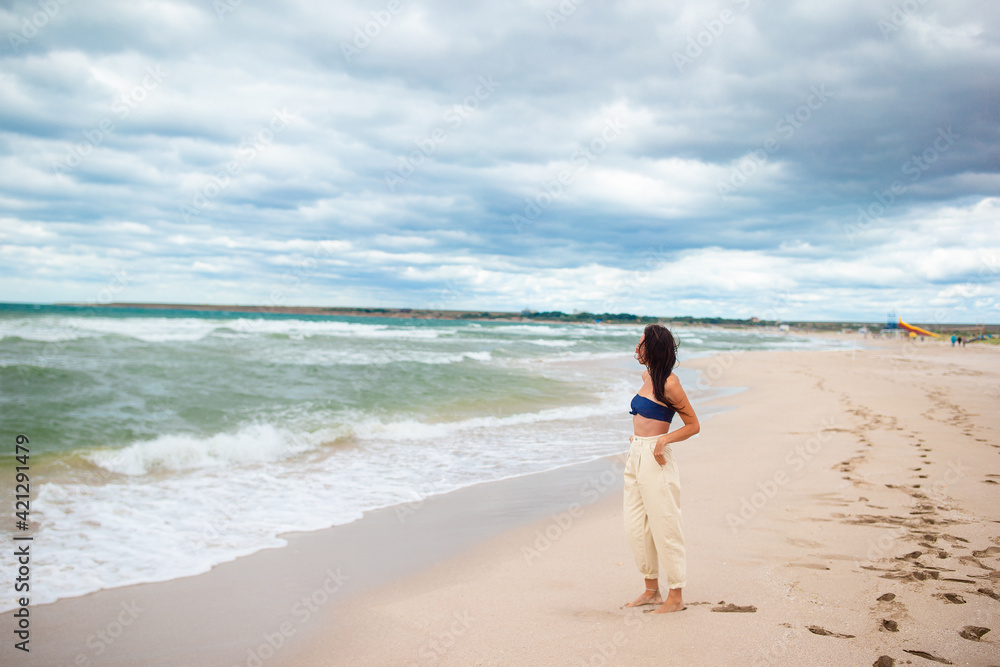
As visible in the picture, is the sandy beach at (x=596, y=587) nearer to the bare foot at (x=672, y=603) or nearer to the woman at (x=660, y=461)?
the bare foot at (x=672, y=603)

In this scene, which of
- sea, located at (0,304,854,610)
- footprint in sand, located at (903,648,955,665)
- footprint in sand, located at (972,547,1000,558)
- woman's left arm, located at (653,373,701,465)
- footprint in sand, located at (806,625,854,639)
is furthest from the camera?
sea, located at (0,304,854,610)

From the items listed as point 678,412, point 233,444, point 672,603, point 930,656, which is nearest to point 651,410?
point 678,412

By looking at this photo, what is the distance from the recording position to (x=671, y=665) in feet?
9.61

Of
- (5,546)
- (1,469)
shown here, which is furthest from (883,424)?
(1,469)

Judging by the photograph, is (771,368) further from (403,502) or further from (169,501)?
(169,501)

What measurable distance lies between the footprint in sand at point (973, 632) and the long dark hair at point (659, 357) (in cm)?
197

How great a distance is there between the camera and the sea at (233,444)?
18.1ft

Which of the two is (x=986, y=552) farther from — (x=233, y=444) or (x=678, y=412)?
(x=233, y=444)

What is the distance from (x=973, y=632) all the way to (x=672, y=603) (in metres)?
1.63

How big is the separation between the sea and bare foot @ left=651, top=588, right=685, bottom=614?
3.92 metres

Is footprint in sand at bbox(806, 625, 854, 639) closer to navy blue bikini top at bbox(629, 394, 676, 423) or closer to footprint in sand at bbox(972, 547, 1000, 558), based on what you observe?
navy blue bikini top at bbox(629, 394, 676, 423)

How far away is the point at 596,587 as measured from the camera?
13.5 ft

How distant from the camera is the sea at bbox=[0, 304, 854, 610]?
5523mm

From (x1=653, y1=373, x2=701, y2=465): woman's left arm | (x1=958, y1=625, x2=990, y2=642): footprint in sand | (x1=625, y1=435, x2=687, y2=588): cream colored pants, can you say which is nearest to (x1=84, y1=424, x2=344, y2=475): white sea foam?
(x1=625, y1=435, x2=687, y2=588): cream colored pants
